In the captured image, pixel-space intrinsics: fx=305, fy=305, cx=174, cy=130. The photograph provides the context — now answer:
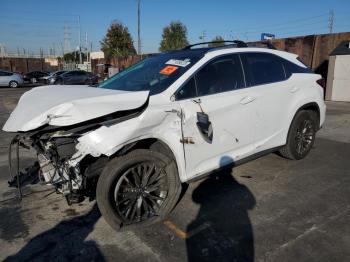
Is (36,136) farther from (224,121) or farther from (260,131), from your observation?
(260,131)

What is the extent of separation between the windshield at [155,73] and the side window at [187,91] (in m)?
0.13

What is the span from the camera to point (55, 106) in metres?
2.73

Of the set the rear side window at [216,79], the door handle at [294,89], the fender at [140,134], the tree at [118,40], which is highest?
the tree at [118,40]

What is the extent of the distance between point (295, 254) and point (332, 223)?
759 millimetres

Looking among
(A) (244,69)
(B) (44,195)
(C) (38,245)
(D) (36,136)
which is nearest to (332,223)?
(A) (244,69)

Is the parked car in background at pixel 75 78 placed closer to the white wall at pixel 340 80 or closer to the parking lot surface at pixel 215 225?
the white wall at pixel 340 80

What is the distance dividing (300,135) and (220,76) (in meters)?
2.01

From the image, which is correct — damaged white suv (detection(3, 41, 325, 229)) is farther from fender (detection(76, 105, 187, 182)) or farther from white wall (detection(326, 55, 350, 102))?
white wall (detection(326, 55, 350, 102))

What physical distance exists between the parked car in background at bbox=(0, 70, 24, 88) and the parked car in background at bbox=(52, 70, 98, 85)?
3.20m

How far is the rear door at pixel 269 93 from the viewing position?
3.93 m

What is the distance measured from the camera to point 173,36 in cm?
5144

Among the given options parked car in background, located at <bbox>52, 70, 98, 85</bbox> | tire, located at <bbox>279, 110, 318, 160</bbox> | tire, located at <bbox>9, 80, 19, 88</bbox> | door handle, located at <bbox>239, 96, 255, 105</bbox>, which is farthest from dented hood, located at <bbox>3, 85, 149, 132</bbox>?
tire, located at <bbox>9, 80, 19, 88</bbox>

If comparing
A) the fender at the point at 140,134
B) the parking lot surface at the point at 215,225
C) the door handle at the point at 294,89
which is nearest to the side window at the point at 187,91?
the fender at the point at 140,134

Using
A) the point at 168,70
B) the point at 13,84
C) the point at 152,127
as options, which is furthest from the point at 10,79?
the point at 152,127
